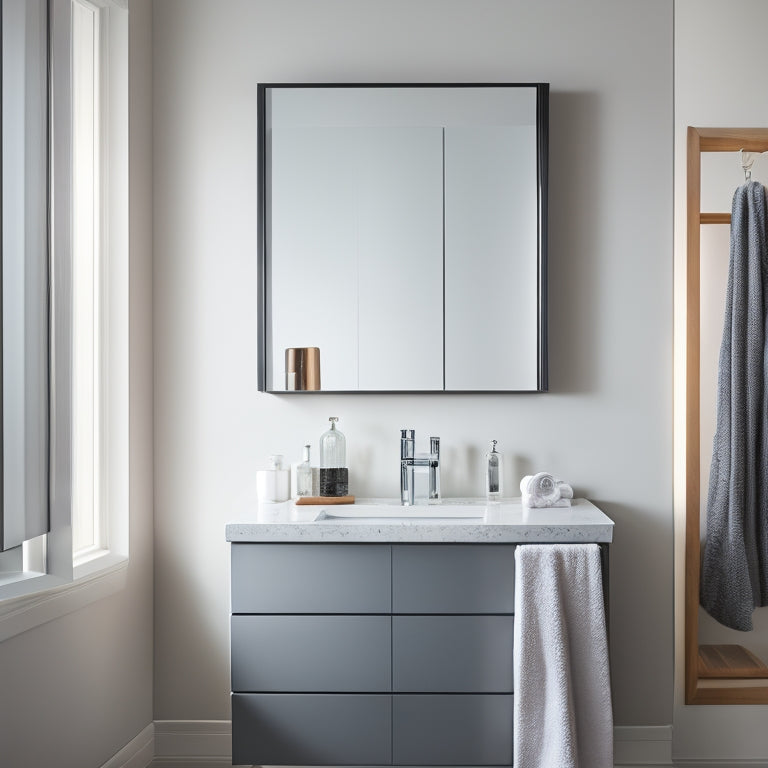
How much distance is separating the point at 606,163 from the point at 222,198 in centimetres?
121

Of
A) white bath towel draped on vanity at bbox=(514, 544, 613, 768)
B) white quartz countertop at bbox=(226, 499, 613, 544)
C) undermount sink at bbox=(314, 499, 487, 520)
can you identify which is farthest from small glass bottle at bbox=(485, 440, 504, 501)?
white bath towel draped on vanity at bbox=(514, 544, 613, 768)

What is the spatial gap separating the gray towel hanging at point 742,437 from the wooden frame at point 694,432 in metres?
0.07

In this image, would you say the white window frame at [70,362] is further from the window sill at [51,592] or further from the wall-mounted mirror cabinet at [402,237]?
Result: the wall-mounted mirror cabinet at [402,237]

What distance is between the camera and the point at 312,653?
2.00 meters

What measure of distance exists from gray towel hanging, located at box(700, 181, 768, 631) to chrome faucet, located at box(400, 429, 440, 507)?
87 cm

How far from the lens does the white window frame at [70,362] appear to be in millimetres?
1806

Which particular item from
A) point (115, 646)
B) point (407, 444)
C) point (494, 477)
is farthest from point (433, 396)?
point (115, 646)

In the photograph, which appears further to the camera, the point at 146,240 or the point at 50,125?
the point at 146,240

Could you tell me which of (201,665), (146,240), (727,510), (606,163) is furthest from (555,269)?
(201,665)

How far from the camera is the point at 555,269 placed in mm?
2408

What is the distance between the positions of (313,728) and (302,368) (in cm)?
102

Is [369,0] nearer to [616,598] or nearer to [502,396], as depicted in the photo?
[502,396]

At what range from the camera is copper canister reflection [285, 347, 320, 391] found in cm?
239

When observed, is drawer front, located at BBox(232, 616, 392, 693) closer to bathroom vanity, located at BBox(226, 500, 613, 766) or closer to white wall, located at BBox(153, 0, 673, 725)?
bathroom vanity, located at BBox(226, 500, 613, 766)
